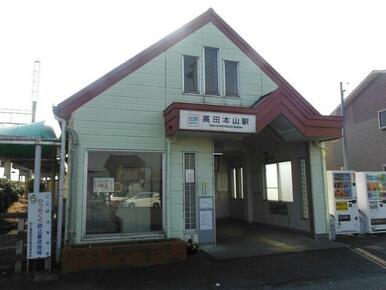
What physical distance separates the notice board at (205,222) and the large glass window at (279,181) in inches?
147

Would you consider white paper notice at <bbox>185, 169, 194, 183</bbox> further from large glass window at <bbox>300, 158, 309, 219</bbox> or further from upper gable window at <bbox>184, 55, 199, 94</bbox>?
large glass window at <bbox>300, 158, 309, 219</bbox>

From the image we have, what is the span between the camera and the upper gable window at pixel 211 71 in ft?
36.0

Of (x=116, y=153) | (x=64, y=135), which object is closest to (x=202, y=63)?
(x=116, y=153)

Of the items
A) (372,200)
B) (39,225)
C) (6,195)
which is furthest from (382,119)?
(6,195)

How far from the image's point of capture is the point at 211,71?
36.3 ft

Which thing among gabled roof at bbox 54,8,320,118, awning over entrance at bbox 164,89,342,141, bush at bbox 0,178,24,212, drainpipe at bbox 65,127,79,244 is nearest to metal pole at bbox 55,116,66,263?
drainpipe at bbox 65,127,79,244

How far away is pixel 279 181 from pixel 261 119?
4221 mm

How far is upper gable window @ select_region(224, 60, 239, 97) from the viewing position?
11.2 meters

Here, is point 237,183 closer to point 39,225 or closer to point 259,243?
point 259,243

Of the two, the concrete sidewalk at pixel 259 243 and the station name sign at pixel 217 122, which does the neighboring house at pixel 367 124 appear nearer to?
the concrete sidewalk at pixel 259 243

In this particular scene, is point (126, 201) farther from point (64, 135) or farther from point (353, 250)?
point (353, 250)

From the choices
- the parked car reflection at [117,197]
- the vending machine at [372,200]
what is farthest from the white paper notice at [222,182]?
the parked car reflection at [117,197]

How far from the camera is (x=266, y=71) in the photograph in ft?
38.3

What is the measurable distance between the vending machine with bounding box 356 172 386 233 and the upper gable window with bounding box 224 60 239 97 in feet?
18.8
